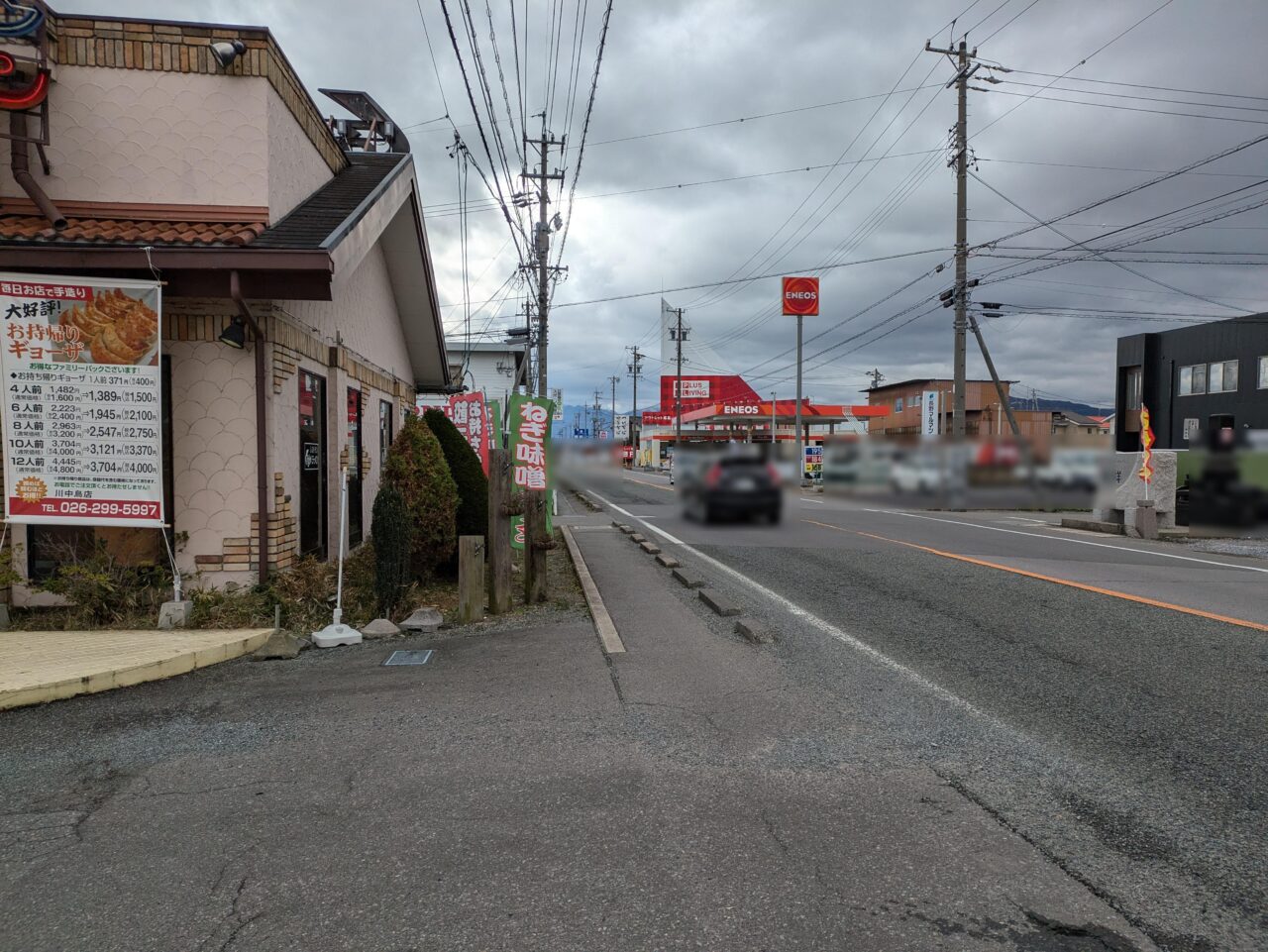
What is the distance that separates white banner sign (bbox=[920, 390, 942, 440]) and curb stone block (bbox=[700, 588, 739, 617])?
13970mm

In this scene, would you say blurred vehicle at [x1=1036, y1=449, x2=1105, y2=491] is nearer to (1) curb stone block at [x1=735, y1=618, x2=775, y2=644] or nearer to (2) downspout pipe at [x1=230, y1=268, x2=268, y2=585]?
(1) curb stone block at [x1=735, y1=618, x2=775, y2=644]

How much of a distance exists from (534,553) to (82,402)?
418cm

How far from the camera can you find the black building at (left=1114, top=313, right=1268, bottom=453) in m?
33.2

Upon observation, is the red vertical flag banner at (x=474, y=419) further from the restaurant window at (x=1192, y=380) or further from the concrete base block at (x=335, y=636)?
the restaurant window at (x=1192, y=380)

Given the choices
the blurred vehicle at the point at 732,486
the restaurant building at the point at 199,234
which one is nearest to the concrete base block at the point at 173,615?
the restaurant building at the point at 199,234

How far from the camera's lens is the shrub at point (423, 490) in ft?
28.2

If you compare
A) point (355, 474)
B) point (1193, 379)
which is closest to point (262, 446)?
point (355, 474)

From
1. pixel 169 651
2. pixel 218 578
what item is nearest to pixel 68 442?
pixel 218 578

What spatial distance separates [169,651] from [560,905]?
14.8 ft

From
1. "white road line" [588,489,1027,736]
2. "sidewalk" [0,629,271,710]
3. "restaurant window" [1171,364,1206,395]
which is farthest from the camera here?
"restaurant window" [1171,364,1206,395]

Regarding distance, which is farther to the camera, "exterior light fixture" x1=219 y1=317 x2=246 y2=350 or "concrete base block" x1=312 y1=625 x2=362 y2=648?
"exterior light fixture" x1=219 y1=317 x2=246 y2=350

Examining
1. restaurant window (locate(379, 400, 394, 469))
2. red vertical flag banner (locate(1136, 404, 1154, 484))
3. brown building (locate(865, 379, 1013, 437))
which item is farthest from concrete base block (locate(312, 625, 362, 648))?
red vertical flag banner (locate(1136, 404, 1154, 484))

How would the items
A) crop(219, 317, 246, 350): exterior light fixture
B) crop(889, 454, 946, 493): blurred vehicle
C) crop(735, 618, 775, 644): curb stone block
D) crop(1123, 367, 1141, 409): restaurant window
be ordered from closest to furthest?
1. crop(735, 618, 775, 644): curb stone block
2. crop(219, 317, 246, 350): exterior light fixture
3. crop(889, 454, 946, 493): blurred vehicle
4. crop(1123, 367, 1141, 409): restaurant window

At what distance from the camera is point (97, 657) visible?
232 inches
